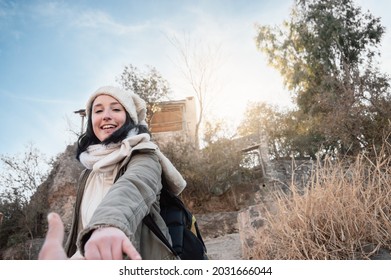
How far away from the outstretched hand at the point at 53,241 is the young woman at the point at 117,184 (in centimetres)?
3

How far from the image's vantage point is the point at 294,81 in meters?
A: 4.05

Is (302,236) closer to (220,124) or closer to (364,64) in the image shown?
(364,64)

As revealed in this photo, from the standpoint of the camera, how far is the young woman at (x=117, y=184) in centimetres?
47

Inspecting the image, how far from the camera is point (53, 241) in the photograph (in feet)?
1.68

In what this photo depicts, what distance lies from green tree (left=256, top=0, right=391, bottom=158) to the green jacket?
62.0 inches

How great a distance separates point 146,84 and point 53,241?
539 centimetres

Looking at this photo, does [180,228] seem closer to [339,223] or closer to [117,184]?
[117,184]

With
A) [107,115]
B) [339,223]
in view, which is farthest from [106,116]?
[339,223]

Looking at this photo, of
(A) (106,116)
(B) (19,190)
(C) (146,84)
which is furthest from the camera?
(C) (146,84)

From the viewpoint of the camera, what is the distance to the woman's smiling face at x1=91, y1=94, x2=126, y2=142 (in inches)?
33.1

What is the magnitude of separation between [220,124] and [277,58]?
1397 millimetres

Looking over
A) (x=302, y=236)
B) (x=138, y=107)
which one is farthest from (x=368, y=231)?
(x=138, y=107)

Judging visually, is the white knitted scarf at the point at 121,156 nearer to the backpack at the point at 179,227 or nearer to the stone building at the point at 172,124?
the backpack at the point at 179,227

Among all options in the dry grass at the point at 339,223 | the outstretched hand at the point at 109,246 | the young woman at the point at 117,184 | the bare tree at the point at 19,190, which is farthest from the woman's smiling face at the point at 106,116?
the bare tree at the point at 19,190
